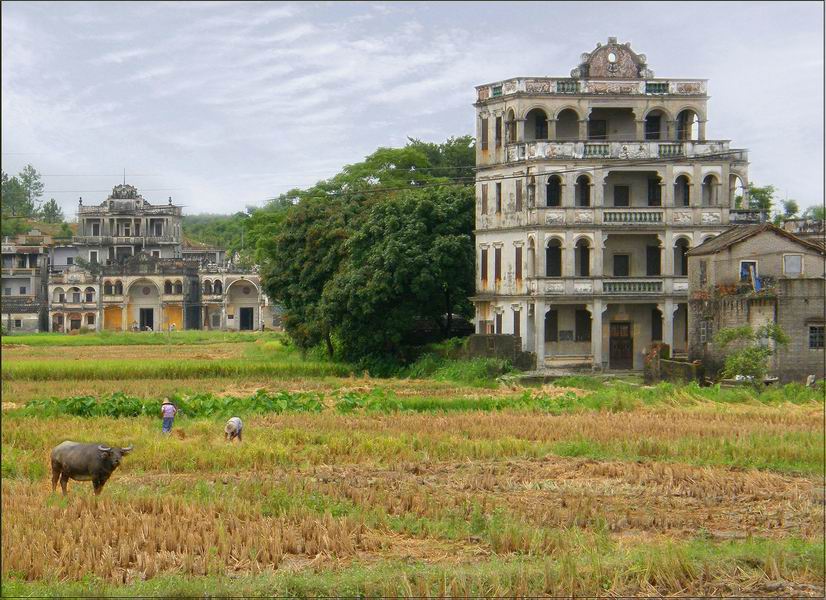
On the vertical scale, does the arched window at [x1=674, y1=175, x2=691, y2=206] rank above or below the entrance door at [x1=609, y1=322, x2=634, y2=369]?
above

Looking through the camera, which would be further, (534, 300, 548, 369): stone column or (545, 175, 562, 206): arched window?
(545, 175, 562, 206): arched window

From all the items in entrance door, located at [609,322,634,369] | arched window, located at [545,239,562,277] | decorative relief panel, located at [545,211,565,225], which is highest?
decorative relief panel, located at [545,211,565,225]

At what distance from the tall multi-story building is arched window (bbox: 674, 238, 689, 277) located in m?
0.06

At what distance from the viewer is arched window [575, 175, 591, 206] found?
49750 mm

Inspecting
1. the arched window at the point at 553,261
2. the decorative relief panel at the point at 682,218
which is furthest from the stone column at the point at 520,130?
the decorative relief panel at the point at 682,218

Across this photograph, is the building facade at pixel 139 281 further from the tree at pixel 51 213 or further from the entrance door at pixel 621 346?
the entrance door at pixel 621 346

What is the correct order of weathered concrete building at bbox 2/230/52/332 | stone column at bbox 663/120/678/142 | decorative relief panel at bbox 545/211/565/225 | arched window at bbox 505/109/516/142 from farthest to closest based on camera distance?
weathered concrete building at bbox 2/230/52/332, stone column at bbox 663/120/678/142, arched window at bbox 505/109/516/142, decorative relief panel at bbox 545/211/565/225

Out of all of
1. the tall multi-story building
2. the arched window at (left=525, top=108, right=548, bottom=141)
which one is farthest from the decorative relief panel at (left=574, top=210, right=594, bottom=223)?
the arched window at (left=525, top=108, right=548, bottom=141)

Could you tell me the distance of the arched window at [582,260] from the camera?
4950 cm

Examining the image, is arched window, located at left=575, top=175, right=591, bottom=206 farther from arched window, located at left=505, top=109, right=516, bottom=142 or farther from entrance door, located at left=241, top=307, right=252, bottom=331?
entrance door, located at left=241, top=307, right=252, bottom=331

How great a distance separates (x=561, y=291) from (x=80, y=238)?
7023 centimetres

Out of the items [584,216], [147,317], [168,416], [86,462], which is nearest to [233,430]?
[168,416]

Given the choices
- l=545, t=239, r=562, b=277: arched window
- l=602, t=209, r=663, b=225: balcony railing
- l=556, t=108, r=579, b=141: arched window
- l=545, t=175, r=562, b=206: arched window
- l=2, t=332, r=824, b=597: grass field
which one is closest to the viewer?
l=2, t=332, r=824, b=597: grass field

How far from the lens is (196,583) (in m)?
13.6
